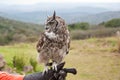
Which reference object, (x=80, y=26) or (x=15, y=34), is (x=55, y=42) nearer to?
(x=80, y=26)

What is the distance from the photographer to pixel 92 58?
38.6 feet

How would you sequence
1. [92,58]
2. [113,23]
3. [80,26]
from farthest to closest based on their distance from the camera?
1. [113,23]
2. [80,26]
3. [92,58]

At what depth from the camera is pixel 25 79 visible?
3164 millimetres

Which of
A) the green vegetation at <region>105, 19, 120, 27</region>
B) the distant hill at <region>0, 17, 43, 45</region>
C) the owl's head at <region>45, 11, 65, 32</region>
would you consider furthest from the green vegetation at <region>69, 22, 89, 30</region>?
the owl's head at <region>45, 11, 65, 32</region>

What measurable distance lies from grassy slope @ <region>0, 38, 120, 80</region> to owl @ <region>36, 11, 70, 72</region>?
548 cm

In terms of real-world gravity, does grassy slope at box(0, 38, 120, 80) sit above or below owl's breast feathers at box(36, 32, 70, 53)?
below

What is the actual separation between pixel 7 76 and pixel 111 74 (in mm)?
6637

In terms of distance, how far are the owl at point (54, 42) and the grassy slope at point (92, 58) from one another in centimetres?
548

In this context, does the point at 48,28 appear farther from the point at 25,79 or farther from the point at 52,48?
the point at 25,79

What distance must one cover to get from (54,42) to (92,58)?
8903mm

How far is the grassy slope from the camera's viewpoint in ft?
31.1

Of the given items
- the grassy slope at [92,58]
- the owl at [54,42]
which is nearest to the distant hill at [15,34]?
the grassy slope at [92,58]

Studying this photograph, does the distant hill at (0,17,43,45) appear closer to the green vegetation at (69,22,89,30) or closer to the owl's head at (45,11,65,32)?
the green vegetation at (69,22,89,30)

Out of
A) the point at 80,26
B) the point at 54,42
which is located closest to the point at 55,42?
the point at 54,42
